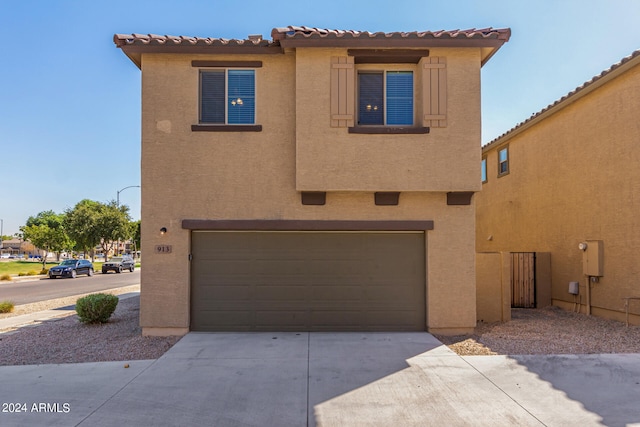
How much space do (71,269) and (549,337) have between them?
109ft

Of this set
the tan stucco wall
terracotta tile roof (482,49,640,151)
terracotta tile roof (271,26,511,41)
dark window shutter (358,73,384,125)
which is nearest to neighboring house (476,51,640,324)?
terracotta tile roof (482,49,640,151)

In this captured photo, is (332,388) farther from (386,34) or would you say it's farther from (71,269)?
(71,269)

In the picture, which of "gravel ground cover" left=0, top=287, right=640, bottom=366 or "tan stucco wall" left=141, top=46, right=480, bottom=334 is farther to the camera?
"tan stucco wall" left=141, top=46, right=480, bottom=334

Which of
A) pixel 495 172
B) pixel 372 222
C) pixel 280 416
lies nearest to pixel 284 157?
pixel 372 222

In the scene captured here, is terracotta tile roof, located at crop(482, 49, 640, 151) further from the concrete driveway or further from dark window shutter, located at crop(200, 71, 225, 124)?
dark window shutter, located at crop(200, 71, 225, 124)

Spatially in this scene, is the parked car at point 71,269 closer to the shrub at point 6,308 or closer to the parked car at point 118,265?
the parked car at point 118,265

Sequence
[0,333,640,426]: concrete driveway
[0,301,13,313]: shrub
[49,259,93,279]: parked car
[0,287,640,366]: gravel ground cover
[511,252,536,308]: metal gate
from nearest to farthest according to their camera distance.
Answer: [0,333,640,426]: concrete driveway
[0,287,640,366]: gravel ground cover
[511,252,536,308]: metal gate
[0,301,13,313]: shrub
[49,259,93,279]: parked car

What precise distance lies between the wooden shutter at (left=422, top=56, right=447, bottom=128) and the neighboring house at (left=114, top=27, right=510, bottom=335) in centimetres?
2

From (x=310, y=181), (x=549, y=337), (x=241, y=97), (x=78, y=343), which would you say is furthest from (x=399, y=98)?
(x=78, y=343)

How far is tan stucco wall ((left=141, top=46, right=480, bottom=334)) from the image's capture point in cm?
903

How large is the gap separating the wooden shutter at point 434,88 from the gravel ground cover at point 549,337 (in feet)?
15.0

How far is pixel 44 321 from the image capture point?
1134cm

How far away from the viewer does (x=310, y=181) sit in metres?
8.77

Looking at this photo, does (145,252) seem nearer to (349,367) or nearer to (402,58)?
(349,367)
